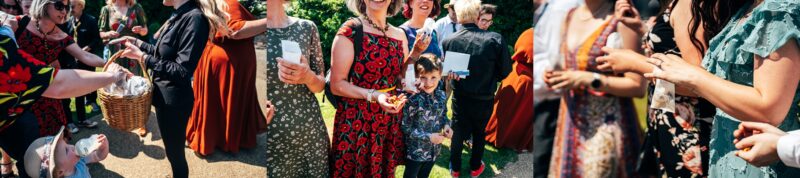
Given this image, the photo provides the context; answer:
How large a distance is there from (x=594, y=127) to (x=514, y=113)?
169 inches

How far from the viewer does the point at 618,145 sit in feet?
2.82

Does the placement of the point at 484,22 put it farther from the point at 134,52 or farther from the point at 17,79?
the point at 17,79

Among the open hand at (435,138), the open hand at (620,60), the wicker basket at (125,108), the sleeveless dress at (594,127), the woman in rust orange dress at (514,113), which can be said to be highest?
the open hand at (620,60)

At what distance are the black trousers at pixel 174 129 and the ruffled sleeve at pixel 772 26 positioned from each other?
3.04 meters

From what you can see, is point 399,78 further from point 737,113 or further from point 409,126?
point 737,113

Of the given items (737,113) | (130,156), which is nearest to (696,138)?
(737,113)

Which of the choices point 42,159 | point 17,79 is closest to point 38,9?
point 42,159

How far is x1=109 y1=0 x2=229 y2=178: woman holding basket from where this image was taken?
303cm

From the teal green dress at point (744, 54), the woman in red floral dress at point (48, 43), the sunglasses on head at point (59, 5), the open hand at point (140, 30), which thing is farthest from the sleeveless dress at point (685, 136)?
the open hand at point (140, 30)

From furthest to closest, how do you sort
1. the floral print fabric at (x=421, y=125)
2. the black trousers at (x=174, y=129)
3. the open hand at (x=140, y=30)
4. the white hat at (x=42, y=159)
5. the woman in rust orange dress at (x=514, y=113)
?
1. the open hand at (x=140, y=30)
2. the woman in rust orange dress at (x=514, y=113)
3. the black trousers at (x=174, y=129)
4. the floral print fabric at (x=421, y=125)
5. the white hat at (x=42, y=159)

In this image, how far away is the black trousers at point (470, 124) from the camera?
14.3ft

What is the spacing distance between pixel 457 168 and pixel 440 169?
201 mm

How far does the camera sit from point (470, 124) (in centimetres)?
445

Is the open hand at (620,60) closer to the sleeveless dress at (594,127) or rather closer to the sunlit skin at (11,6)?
the sleeveless dress at (594,127)
